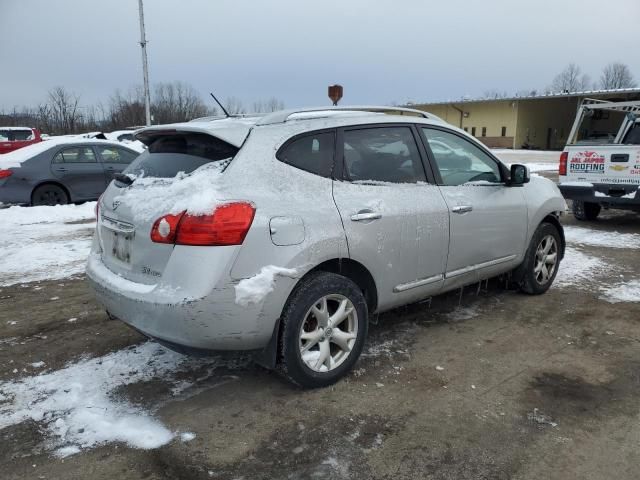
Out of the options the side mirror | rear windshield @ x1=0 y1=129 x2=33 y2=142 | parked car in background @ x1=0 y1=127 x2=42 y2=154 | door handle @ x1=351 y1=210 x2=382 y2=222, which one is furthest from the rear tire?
rear windshield @ x1=0 y1=129 x2=33 y2=142

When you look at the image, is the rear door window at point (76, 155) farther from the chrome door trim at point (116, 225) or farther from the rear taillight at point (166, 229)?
the rear taillight at point (166, 229)

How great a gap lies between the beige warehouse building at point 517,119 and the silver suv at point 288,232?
39.7m

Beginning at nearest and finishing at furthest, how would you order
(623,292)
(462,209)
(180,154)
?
(180,154)
(462,209)
(623,292)

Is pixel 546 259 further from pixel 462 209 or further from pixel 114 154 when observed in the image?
pixel 114 154

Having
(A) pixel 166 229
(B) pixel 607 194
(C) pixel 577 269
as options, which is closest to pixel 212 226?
(A) pixel 166 229

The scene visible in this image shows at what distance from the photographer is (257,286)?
2.95 meters

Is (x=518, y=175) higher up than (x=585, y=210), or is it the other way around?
(x=518, y=175)

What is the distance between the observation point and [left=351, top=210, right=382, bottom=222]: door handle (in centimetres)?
343

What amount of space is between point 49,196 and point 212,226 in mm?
9095

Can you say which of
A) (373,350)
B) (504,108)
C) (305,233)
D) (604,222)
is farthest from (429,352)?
(504,108)

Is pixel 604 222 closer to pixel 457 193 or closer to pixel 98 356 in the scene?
pixel 457 193

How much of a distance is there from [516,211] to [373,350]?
1889mm

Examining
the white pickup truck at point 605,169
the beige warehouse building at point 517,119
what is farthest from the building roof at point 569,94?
the white pickup truck at point 605,169

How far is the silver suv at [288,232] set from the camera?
2912mm
